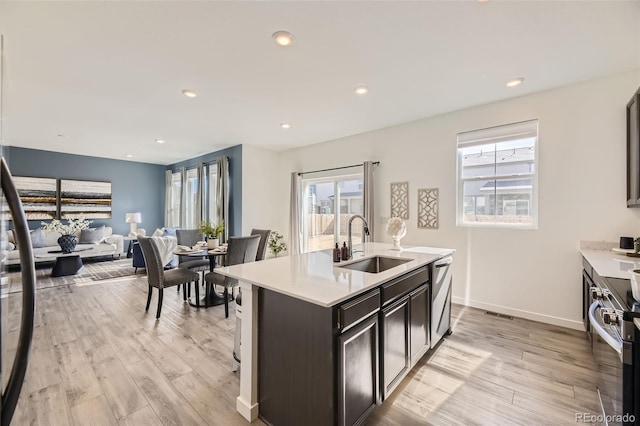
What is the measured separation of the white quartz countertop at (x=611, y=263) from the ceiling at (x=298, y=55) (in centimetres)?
185

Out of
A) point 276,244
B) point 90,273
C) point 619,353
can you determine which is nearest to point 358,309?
point 619,353

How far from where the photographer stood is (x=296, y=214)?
6.02 metres

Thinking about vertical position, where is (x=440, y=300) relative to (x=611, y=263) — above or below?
below

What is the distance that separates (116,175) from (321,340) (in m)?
8.75

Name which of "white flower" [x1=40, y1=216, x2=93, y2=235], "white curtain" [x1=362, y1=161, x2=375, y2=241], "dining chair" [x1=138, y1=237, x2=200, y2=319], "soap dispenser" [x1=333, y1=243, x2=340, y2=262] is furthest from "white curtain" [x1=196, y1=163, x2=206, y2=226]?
"soap dispenser" [x1=333, y1=243, x2=340, y2=262]

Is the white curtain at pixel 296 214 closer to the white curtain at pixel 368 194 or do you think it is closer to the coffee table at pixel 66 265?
the white curtain at pixel 368 194

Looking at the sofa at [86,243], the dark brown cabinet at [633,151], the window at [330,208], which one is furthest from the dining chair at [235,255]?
the sofa at [86,243]

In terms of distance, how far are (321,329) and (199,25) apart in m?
2.38

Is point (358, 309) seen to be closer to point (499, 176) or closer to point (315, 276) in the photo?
point (315, 276)

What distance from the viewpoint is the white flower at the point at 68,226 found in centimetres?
631

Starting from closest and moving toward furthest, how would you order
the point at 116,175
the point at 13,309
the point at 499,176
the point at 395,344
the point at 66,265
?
the point at 13,309 < the point at 395,344 < the point at 499,176 < the point at 66,265 < the point at 116,175

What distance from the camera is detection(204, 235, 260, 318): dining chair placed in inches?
127

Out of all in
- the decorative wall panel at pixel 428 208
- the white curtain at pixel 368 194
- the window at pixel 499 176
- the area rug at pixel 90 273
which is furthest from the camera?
the area rug at pixel 90 273

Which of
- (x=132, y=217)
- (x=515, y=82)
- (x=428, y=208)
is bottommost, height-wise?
(x=132, y=217)
